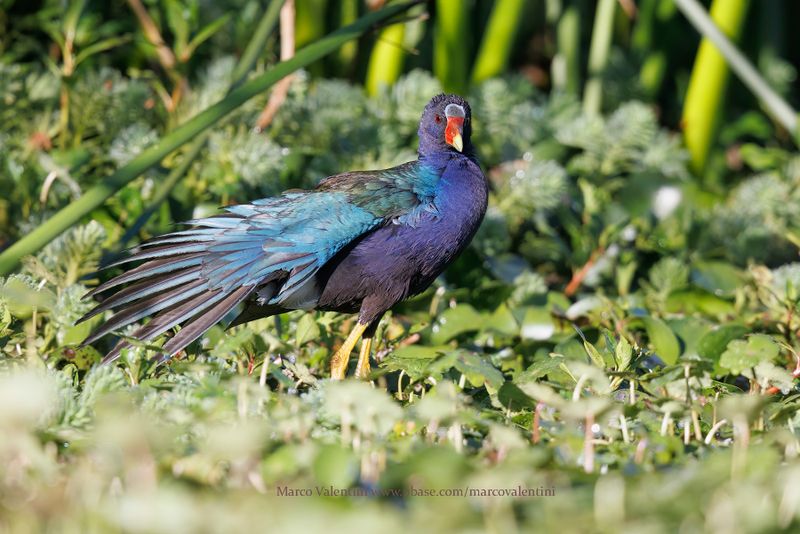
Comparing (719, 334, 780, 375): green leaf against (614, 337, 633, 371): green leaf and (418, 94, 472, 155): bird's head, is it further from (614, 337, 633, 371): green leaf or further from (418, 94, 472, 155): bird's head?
(418, 94, 472, 155): bird's head

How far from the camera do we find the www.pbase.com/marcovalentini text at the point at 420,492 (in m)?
1.45

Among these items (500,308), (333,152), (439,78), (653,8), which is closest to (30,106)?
(333,152)

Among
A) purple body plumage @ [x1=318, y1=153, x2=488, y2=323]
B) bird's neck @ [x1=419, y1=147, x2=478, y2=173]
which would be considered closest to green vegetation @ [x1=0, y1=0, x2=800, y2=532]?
purple body plumage @ [x1=318, y1=153, x2=488, y2=323]

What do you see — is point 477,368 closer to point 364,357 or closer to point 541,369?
point 541,369

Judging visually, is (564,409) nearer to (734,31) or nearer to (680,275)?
(680,275)

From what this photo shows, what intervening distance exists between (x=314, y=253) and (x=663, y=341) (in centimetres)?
86

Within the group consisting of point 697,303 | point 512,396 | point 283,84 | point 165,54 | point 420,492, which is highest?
point 165,54

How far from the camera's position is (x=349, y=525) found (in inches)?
46.8

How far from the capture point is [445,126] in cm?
270

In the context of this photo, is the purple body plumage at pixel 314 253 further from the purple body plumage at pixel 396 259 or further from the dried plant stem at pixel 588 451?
the dried plant stem at pixel 588 451

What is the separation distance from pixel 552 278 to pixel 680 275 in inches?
19.0

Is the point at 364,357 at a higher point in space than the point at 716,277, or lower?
lower

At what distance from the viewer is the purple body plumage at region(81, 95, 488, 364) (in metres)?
2.22

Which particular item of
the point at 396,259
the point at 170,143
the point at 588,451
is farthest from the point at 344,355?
the point at 588,451
